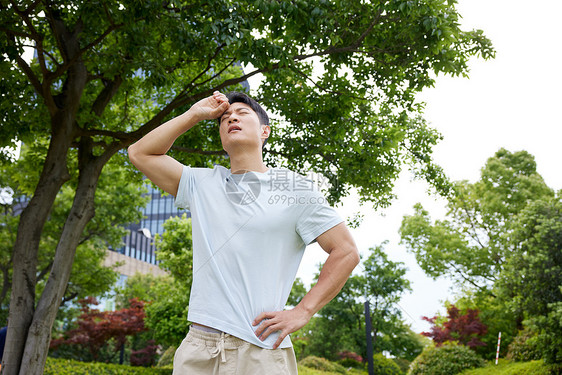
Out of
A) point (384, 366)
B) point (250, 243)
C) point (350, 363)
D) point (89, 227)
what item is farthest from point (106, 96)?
point (350, 363)

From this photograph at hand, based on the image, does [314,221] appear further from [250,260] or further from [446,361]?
[446,361]

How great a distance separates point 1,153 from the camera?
9.98 m

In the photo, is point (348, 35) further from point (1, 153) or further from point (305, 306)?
point (1, 153)

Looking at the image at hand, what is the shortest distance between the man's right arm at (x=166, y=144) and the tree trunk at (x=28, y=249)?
6.38 m

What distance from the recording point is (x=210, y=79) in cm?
798

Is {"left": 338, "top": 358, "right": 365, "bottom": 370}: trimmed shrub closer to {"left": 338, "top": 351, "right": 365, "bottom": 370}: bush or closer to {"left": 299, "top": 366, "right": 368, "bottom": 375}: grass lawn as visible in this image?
{"left": 338, "top": 351, "right": 365, "bottom": 370}: bush

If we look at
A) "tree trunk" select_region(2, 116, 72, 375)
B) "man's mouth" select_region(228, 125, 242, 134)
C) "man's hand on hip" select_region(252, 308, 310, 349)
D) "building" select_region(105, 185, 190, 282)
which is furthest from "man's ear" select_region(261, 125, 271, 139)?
"building" select_region(105, 185, 190, 282)

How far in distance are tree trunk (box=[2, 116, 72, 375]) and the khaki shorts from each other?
21.5ft

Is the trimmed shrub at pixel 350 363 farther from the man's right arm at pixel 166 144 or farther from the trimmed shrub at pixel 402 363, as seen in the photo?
the man's right arm at pixel 166 144

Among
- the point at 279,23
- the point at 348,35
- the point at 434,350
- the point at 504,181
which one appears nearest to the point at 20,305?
the point at 279,23

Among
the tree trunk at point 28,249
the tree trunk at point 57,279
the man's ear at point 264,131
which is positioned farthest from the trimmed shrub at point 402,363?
the man's ear at point 264,131

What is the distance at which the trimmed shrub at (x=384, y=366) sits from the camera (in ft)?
62.6

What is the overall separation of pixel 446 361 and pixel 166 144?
1587 cm

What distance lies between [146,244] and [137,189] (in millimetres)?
38585
